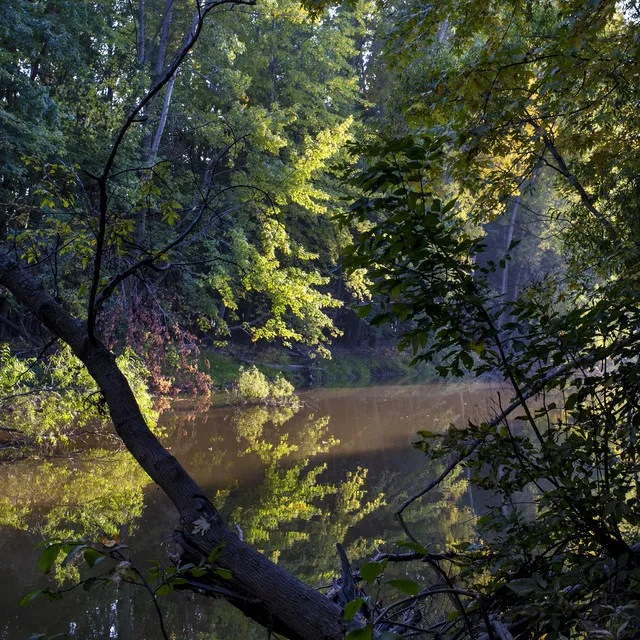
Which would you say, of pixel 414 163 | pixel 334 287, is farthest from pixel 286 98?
pixel 414 163

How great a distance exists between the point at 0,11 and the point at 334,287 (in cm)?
1561

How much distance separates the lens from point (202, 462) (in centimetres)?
972

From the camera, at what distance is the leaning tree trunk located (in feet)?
5.63

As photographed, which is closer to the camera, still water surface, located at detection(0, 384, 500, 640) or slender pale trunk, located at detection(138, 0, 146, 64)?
still water surface, located at detection(0, 384, 500, 640)

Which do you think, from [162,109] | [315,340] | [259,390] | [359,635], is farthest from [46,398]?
[315,340]

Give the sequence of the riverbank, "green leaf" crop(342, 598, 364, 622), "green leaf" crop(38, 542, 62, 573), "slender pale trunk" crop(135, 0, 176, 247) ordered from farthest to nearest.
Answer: the riverbank → "slender pale trunk" crop(135, 0, 176, 247) → "green leaf" crop(38, 542, 62, 573) → "green leaf" crop(342, 598, 364, 622)

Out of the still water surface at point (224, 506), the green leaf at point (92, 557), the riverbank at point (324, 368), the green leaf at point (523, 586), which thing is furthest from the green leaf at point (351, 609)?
the riverbank at point (324, 368)


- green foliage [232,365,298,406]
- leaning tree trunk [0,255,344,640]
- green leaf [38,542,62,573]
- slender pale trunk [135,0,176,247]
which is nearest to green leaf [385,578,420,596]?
leaning tree trunk [0,255,344,640]

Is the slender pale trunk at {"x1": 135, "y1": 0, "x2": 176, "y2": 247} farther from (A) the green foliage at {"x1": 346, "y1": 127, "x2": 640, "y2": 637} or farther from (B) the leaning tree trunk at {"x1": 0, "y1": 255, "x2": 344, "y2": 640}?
(A) the green foliage at {"x1": 346, "y1": 127, "x2": 640, "y2": 637}

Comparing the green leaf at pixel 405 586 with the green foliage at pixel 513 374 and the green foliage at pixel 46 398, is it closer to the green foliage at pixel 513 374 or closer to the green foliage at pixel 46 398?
the green foliage at pixel 513 374

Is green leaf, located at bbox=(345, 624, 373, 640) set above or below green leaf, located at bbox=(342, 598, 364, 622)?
below

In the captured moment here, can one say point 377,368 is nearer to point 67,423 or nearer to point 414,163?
point 67,423

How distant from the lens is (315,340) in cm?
1661

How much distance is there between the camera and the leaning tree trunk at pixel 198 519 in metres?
1.72
